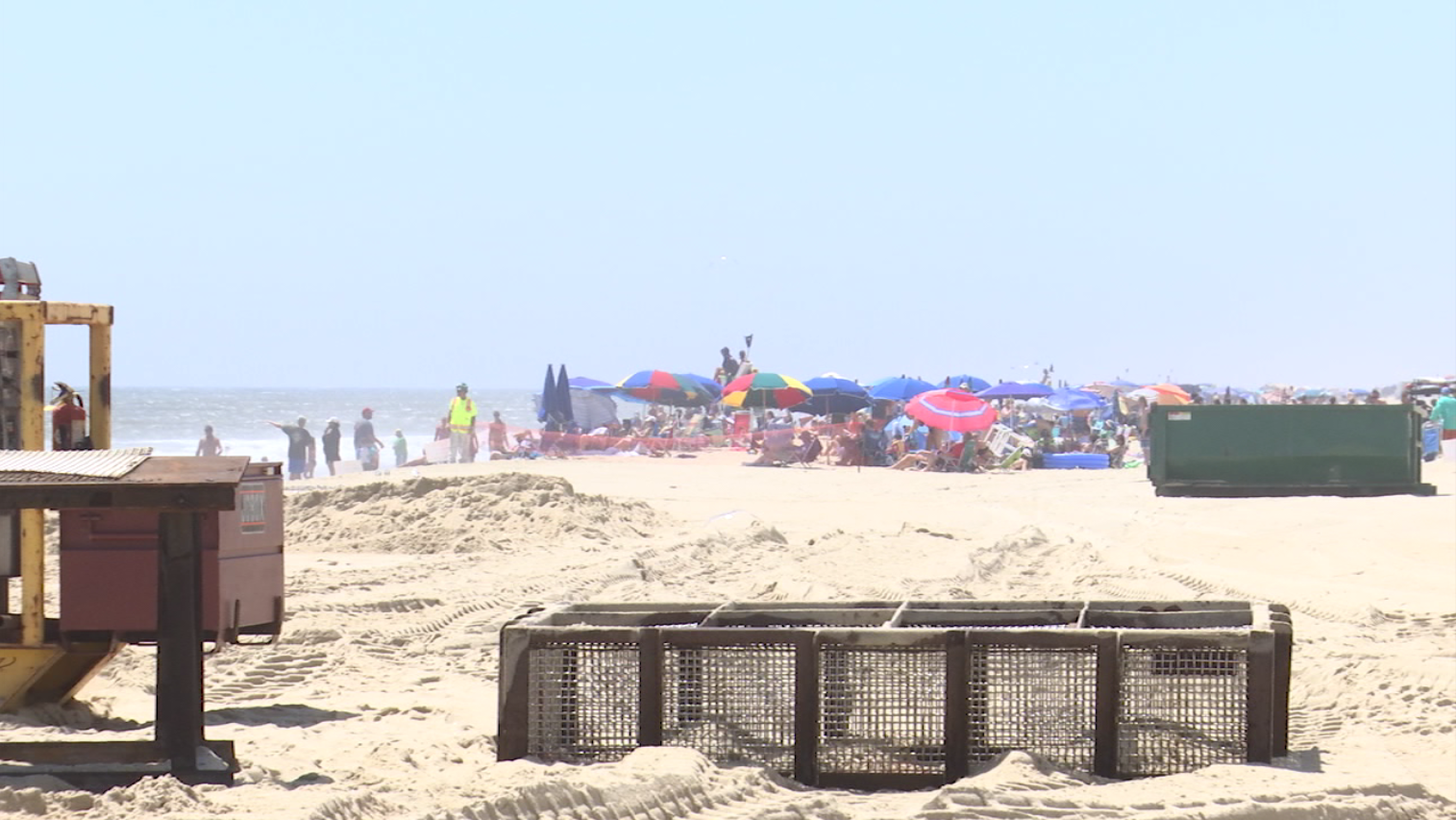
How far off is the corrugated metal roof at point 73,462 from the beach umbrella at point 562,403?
27.7 meters

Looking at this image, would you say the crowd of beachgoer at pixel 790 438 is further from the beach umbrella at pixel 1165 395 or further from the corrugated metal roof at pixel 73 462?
the corrugated metal roof at pixel 73 462

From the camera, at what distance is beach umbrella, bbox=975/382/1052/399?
3888 centimetres

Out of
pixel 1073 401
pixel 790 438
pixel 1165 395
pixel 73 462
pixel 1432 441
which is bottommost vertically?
pixel 790 438

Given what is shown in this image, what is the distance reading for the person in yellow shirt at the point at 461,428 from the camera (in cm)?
2720

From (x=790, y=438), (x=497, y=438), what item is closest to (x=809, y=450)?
(x=790, y=438)

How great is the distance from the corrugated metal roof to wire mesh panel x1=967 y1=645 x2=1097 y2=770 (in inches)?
121

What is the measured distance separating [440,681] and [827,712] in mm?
3204

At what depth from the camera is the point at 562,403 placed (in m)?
34.1

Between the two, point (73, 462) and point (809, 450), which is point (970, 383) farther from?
point (73, 462)

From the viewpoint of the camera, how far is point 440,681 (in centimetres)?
905

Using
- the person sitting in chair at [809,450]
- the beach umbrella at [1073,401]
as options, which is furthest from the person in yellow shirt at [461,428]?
the beach umbrella at [1073,401]

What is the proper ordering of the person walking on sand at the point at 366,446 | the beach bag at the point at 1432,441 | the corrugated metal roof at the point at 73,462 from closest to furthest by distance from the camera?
the corrugated metal roof at the point at 73,462 → the beach bag at the point at 1432,441 → the person walking on sand at the point at 366,446

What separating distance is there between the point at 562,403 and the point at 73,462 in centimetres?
2825

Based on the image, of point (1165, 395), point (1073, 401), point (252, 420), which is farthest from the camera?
point (252, 420)
